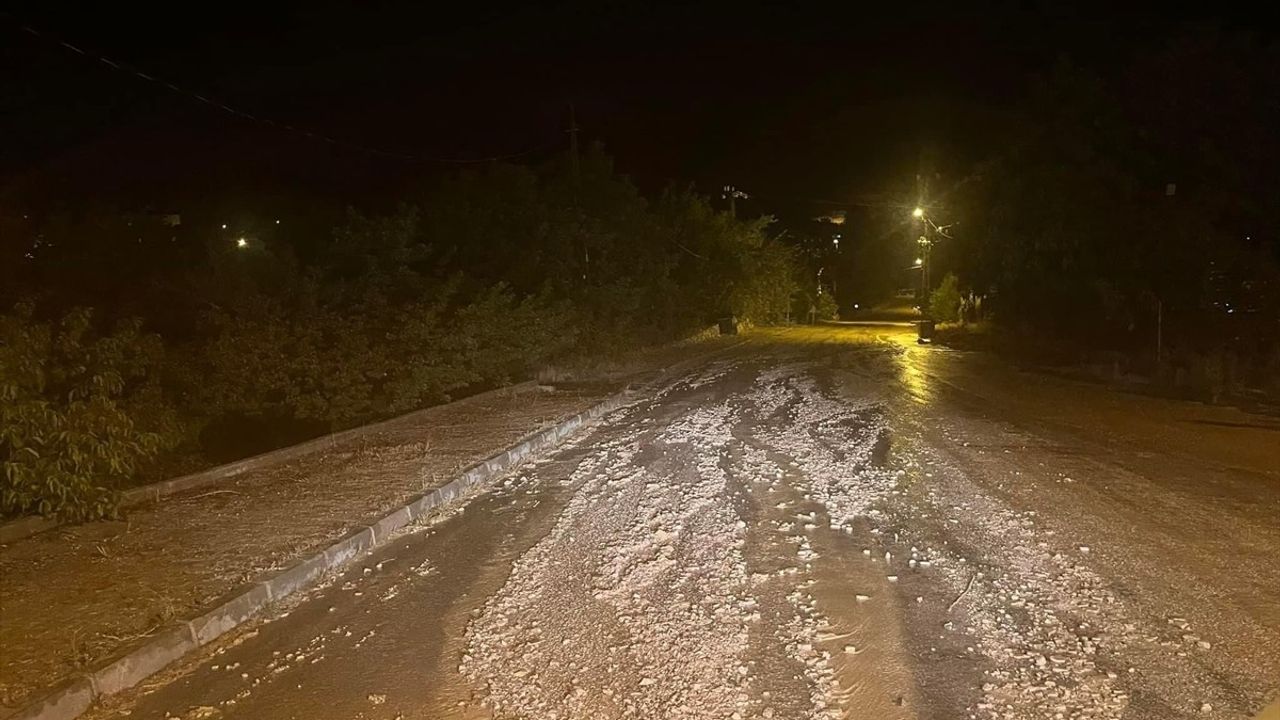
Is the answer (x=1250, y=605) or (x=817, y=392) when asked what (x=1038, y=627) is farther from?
(x=817, y=392)

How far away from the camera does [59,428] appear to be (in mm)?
7285

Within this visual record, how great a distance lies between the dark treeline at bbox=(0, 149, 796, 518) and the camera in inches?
300

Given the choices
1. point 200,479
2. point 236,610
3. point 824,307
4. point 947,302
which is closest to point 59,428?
point 200,479

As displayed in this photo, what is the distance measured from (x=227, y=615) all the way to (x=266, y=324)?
7.69 meters

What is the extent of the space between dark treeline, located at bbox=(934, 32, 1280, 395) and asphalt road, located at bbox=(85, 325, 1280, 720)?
949 cm

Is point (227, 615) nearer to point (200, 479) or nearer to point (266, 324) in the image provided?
point (200, 479)

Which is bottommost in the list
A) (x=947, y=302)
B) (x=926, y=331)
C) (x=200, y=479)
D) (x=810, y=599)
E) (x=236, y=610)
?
(x=810, y=599)

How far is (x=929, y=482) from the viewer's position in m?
9.10

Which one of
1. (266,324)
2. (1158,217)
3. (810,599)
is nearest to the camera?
(810,599)

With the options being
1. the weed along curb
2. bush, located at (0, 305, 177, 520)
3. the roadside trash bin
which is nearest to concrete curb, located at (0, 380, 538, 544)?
bush, located at (0, 305, 177, 520)

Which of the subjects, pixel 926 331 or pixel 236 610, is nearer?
pixel 236 610

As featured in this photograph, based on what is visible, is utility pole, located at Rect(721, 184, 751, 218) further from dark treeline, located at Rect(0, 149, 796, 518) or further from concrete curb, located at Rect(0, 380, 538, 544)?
concrete curb, located at Rect(0, 380, 538, 544)

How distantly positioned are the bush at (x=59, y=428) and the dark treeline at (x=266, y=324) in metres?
0.02

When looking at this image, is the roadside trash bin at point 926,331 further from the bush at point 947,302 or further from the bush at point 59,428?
the bush at point 59,428
